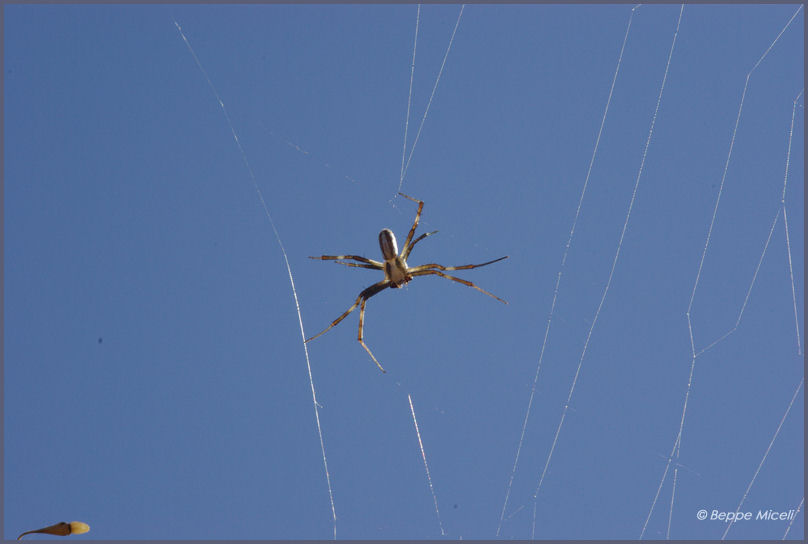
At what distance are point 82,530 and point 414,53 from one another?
5.81 m

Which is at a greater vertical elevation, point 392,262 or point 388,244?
point 388,244

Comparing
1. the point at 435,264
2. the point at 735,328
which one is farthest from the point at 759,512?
the point at 435,264

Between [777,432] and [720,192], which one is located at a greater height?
[720,192]

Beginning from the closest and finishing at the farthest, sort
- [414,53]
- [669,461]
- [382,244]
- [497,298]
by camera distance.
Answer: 1. [414,53]
2. [669,461]
3. [497,298]
4. [382,244]

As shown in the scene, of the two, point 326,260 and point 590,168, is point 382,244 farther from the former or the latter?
point 590,168

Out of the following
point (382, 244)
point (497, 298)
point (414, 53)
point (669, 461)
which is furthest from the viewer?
point (382, 244)

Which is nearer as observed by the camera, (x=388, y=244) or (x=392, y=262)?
(x=388, y=244)

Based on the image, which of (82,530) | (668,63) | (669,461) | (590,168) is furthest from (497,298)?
(82,530)

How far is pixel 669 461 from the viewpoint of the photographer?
7891 millimetres

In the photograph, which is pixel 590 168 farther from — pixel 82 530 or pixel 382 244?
pixel 82 530

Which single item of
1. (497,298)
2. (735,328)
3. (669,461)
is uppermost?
(497,298)

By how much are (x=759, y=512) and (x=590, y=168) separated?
426 cm

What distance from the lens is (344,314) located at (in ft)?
32.0

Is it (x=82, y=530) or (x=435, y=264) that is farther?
(x=435, y=264)
